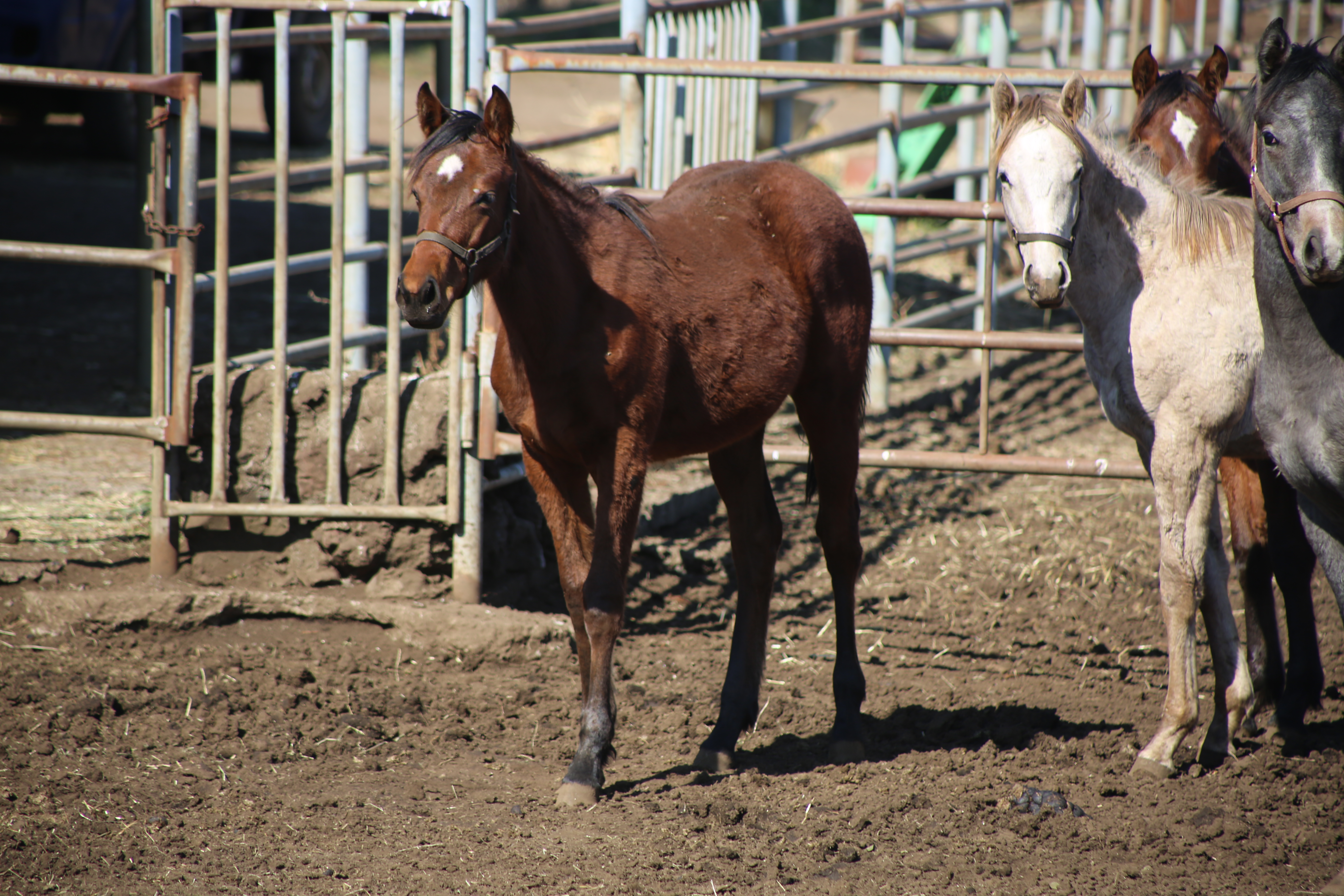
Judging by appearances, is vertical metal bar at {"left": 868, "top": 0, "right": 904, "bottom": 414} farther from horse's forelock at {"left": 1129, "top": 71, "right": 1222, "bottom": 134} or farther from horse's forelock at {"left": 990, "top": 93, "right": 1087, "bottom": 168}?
horse's forelock at {"left": 990, "top": 93, "right": 1087, "bottom": 168}

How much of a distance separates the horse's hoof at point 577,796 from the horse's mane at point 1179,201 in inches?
87.0

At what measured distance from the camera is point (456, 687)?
13.6 ft

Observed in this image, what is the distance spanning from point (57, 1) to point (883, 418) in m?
7.71

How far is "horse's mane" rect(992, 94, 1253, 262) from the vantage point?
3385 mm

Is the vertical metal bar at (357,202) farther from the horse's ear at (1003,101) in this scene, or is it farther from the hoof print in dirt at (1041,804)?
the hoof print in dirt at (1041,804)

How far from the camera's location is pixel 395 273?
14.8 ft

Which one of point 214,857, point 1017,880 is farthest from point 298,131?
point 1017,880

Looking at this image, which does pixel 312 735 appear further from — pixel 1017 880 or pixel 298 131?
pixel 298 131

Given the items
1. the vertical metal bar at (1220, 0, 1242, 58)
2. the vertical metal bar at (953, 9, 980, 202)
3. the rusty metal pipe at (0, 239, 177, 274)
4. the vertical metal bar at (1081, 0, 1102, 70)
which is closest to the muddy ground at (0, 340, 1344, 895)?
the rusty metal pipe at (0, 239, 177, 274)

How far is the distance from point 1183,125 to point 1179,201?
64 cm

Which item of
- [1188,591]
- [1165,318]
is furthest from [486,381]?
[1188,591]

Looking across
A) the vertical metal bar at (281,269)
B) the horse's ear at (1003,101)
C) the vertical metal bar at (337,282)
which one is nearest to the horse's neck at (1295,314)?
the horse's ear at (1003,101)

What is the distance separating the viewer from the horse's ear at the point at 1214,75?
4.14 metres

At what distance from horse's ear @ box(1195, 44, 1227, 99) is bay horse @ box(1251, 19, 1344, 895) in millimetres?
1116
